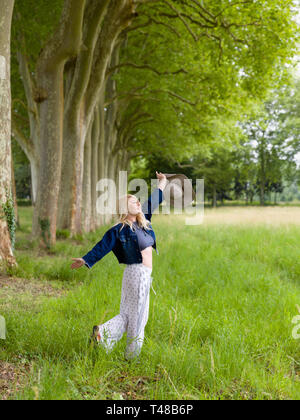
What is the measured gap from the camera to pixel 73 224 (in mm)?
10836

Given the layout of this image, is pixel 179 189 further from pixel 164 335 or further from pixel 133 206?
pixel 164 335

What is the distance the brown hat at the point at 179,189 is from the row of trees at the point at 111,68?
3.49 metres

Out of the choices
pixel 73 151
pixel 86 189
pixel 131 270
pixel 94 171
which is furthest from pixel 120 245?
pixel 94 171

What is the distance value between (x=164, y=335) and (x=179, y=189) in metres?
1.69

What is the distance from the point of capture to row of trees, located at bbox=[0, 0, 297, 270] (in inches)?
355

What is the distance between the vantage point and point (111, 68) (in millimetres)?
12531

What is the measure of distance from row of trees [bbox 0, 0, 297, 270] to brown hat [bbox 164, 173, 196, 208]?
11.4 feet

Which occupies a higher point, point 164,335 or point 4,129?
point 4,129

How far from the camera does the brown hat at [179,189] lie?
138 inches

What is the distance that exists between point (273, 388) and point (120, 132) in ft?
62.5

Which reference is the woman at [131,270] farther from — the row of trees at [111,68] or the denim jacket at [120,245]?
the row of trees at [111,68]

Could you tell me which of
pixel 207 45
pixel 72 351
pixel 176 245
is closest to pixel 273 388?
pixel 72 351

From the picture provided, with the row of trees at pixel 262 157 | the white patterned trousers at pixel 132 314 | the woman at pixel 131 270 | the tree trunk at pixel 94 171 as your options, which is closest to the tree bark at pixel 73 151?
the tree trunk at pixel 94 171

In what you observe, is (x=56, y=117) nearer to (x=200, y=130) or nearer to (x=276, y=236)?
(x=276, y=236)
